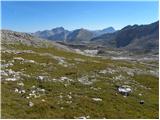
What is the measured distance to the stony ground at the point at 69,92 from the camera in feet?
96.6

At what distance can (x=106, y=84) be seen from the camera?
43500mm

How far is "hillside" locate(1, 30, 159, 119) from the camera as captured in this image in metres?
29.4

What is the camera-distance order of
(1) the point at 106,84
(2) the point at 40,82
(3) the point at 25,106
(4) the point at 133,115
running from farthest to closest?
1. (1) the point at 106,84
2. (2) the point at 40,82
3. (4) the point at 133,115
4. (3) the point at 25,106

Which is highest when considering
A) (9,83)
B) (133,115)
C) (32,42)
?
(32,42)

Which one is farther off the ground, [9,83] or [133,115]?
[9,83]

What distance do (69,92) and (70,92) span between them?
120 mm

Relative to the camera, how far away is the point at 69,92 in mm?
36406

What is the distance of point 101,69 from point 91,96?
19681mm

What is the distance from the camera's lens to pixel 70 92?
3634cm

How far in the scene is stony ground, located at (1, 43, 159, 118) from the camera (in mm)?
29453

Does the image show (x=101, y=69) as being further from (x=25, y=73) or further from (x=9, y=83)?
(x=9, y=83)

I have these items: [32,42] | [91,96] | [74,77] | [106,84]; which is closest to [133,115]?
[91,96]

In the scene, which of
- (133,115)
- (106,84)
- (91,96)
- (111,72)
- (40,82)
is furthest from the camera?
(111,72)

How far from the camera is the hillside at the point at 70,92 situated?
29.4 meters
